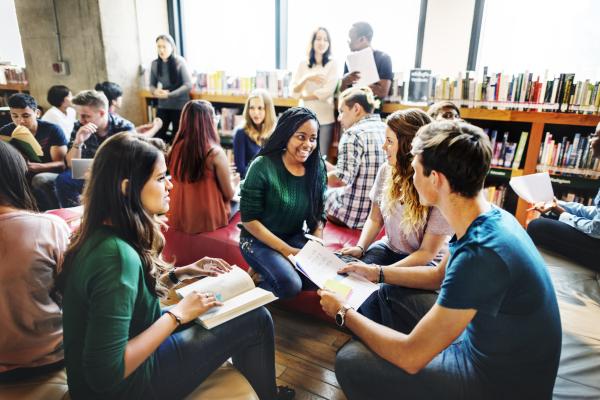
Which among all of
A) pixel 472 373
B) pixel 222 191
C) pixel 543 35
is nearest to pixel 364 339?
pixel 472 373

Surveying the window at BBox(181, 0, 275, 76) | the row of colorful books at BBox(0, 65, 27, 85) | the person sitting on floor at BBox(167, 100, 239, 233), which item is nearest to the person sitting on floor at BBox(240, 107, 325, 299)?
the person sitting on floor at BBox(167, 100, 239, 233)

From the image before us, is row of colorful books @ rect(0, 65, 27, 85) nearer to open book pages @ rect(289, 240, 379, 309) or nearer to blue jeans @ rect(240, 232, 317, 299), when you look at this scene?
blue jeans @ rect(240, 232, 317, 299)

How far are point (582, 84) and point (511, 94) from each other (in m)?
0.51

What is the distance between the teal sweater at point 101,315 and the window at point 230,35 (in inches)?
179

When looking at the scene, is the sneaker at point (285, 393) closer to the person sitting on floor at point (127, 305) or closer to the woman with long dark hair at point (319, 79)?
the person sitting on floor at point (127, 305)

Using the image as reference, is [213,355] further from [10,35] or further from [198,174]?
[10,35]

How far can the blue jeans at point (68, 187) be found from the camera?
10.6 feet

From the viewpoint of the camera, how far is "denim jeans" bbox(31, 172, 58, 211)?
3.34m

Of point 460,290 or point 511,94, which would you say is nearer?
point 460,290

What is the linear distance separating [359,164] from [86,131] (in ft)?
7.11

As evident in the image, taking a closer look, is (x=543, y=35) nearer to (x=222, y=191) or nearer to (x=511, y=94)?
(x=511, y=94)

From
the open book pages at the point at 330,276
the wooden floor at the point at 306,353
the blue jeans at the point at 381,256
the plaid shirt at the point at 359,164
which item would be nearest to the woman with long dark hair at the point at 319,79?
the plaid shirt at the point at 359,164

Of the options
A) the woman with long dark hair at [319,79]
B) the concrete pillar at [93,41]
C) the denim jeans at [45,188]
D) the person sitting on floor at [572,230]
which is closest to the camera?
the person sitting on floor at [572,230]

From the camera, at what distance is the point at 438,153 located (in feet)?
3.63
